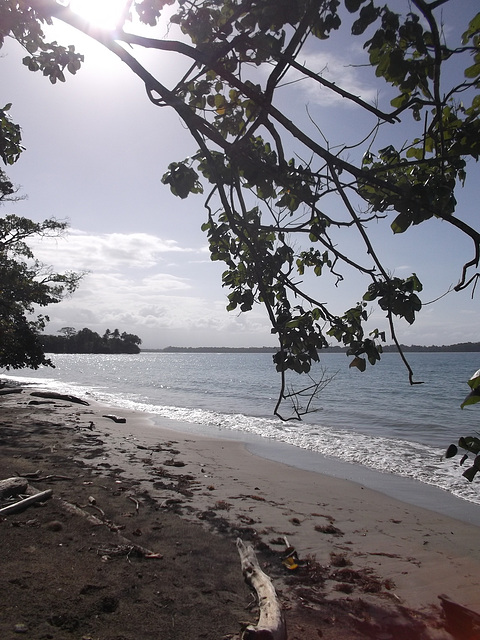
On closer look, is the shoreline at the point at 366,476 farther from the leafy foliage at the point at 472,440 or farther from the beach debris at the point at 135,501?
the leafy foliage at the point at 472,440

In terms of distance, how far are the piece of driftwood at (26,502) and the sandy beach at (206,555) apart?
7cm

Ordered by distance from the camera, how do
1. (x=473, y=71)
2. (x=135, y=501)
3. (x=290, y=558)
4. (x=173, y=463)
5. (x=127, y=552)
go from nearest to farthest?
(x=473, y=71) → (x=127, y=552) → (x=290, y=558) → (x=135, y=501) → (x=173, y=463)

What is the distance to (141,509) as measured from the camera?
17.4 ft

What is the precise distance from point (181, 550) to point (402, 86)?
4.24 m

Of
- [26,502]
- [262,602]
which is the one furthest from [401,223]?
[26,502]

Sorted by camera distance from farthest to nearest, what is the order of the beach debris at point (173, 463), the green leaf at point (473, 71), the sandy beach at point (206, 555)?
the beach debris at point (173, 463)
the sandy beach at point (206, 555)
the green leaf at point (473, 71)

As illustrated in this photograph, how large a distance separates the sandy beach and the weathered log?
0.21 meters

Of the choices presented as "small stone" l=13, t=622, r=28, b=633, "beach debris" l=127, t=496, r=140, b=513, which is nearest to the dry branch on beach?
"beach debris" l=127, t=496, r=140, b=513

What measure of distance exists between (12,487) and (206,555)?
236 centimetres

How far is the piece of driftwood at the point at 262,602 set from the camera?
2828mm

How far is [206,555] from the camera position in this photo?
4.27m

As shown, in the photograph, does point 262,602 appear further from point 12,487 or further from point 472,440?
point 12,487

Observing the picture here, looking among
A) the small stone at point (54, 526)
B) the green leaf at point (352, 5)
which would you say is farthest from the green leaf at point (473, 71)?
the small stone at point (54, 526)

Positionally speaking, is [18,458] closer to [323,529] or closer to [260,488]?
[260,488]
